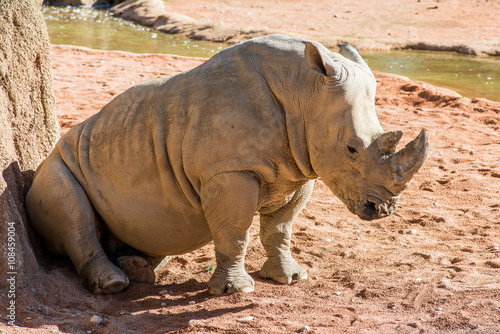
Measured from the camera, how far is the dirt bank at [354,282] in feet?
12.6

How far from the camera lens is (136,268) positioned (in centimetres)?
462

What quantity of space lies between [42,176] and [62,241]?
1.73 ft

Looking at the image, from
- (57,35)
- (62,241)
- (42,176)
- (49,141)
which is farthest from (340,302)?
(57,35)

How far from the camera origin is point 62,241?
4535 mm

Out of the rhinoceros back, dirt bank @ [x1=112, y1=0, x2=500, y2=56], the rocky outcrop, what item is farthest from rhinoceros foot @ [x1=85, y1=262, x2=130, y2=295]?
dirt bank @ [x1=112, y1=0, x2=500, y2=56]

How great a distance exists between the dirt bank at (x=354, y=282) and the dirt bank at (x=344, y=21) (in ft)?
33.0

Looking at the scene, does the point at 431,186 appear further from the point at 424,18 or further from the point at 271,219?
the point at 424,18

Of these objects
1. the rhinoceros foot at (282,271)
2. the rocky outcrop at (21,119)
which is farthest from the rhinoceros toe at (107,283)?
the rhinoceros foot at (282,271)

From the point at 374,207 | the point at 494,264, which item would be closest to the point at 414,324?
the point at 374,207

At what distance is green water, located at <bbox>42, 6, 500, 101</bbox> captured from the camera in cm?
1373

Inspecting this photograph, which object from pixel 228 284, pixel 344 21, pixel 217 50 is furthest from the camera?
pixel 344 21

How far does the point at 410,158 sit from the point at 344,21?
683 inches

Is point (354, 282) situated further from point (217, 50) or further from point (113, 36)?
point (113, 36)

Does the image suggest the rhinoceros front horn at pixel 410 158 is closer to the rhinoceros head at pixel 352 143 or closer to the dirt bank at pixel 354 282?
the rhinoceros head at pixel 352 143
